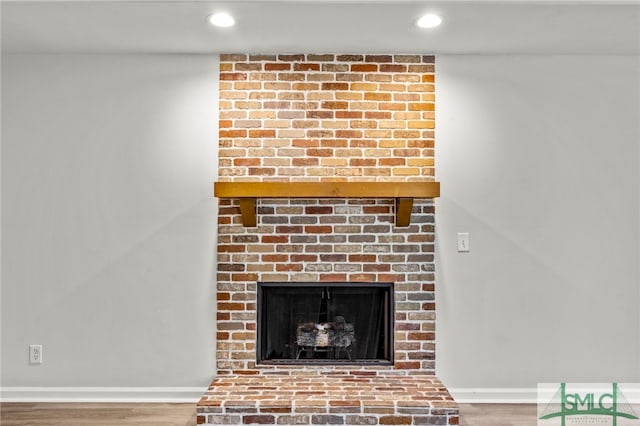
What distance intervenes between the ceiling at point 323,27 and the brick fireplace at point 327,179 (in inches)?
7.6

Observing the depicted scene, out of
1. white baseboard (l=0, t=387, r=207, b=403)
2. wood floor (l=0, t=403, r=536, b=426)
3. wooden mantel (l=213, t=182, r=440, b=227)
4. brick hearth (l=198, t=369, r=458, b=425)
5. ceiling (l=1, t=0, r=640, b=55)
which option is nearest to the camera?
ceiling (l=1, t=0, r=640, b=55)

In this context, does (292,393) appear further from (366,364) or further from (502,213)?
(502,213)

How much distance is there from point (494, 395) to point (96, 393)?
8.15 feet

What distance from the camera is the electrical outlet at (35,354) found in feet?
11.6

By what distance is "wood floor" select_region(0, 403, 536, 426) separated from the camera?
312cm

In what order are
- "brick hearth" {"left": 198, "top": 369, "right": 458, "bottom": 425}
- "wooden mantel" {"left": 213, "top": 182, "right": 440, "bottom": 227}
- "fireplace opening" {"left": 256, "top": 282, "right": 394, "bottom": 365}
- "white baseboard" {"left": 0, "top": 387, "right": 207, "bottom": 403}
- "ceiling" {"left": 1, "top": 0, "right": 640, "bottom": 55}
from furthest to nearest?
"fireplace opening" {"left": 256, "top": 282, "right": 394, "bottom": 365}
"white baseboard" {"left": 0, "top": 387, "right": 207, "bottom": 403}
"wooden mantel" {"left": 213, "top": 182, "right": 440, "bottom": 227}
"brick hearth" {"left": 198, "top": 369, "right": 458, "bottom": 425}
"ceiling" {"left": 1, "top": 0, "right": 640, "bottom": 55}

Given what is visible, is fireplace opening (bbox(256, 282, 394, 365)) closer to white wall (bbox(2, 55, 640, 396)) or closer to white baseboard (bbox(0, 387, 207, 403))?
white wall (bbox(2, 55, 640, 396))

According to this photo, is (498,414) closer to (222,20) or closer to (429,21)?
(429,21)

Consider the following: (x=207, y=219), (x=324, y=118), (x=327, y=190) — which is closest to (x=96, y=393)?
(x=207, y=219)

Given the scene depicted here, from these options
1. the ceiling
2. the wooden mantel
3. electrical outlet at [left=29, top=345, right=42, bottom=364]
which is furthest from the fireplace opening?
the ceiling

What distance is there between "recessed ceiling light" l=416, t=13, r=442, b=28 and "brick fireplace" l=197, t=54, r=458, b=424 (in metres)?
0.53

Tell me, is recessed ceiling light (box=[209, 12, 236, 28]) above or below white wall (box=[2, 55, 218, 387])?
above

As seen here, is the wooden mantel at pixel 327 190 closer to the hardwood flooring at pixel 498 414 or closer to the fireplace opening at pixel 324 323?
the fireplace opening at pixel 324 323
